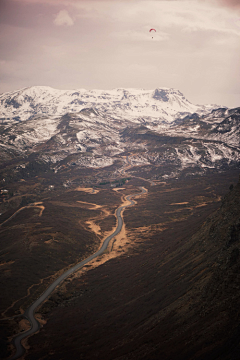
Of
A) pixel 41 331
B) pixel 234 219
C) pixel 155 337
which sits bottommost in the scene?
pixel 41 331

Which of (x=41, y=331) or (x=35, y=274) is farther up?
(x=35, y=274)

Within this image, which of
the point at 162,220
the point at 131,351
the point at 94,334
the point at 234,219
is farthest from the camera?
the point at 162,220

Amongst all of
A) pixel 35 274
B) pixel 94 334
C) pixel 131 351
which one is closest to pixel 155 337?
pixel 131 351

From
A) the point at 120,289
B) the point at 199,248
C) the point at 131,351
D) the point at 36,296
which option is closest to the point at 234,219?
the point at 199,248

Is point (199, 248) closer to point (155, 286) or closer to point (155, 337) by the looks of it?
point (155, 286)

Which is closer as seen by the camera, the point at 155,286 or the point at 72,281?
the point at 155,286

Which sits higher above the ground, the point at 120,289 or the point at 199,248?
the point at 199,248

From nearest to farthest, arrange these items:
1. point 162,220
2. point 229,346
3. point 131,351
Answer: point 229,346, point 131,351, point 162,220

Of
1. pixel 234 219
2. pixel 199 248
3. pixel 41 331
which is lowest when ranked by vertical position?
pixel 41 331

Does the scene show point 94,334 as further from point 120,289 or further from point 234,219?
point 234,219
